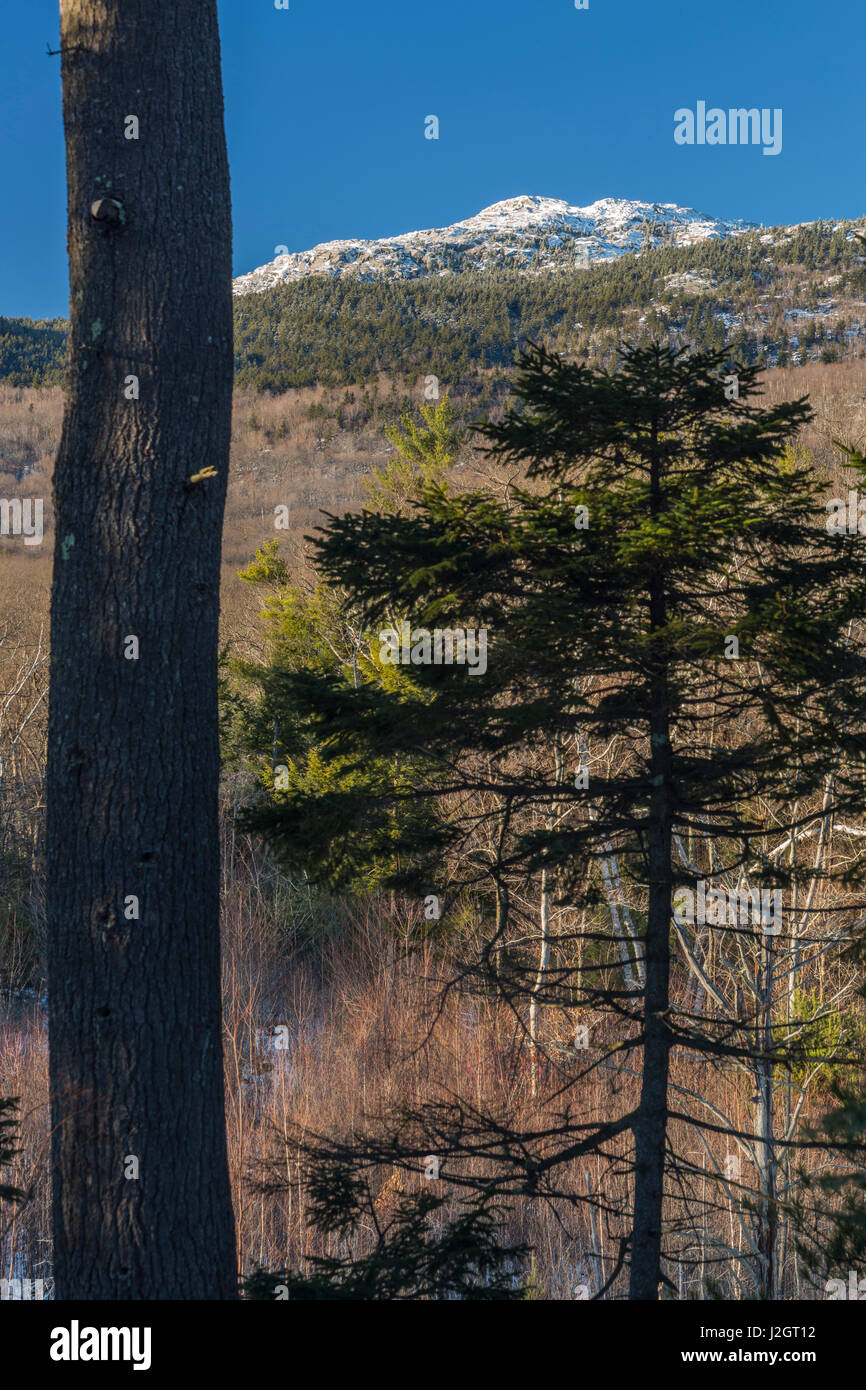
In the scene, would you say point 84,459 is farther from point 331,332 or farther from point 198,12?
point 331,332

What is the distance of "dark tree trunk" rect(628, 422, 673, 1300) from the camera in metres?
3.59

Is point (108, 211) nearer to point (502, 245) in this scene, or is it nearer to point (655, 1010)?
point (655, 1010)

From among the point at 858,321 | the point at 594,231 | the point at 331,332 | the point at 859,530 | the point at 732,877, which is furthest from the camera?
the point at 594,231

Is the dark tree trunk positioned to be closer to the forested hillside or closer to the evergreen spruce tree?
the evergreen spruce tree

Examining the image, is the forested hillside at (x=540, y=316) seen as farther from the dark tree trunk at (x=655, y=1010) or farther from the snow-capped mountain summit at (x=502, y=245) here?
the dark tree trunk at (x=655, y=1010)

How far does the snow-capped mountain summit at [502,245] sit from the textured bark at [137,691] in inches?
3903

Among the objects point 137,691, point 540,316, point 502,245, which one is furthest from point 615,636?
point 502,245

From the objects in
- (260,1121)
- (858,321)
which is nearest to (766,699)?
(260,1121)

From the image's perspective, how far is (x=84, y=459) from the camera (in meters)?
3.19

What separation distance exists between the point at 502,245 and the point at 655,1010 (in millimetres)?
143385

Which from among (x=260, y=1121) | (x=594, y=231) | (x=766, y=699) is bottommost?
(x=260, y=1121)

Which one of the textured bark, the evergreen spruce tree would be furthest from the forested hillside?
the textured bark

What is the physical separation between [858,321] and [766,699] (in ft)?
220

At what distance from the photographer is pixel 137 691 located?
312 cm
